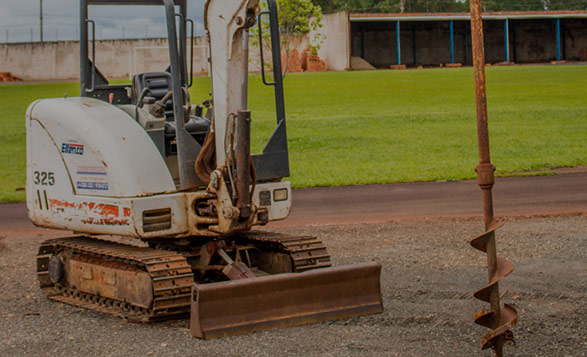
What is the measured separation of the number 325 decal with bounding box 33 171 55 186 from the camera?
27.7ft

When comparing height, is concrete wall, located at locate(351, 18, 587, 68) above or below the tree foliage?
below

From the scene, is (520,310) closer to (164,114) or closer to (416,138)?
(164,114)

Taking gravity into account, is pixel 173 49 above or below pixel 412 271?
above

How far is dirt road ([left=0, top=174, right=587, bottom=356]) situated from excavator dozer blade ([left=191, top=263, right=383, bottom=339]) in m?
0.11

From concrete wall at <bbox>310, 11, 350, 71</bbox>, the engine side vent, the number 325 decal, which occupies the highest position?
concrete wall at <bbox>310, 11, 350, 71</bbox>

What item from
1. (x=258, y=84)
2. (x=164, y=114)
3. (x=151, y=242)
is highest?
(x=258, y=84)

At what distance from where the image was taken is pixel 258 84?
43281mm

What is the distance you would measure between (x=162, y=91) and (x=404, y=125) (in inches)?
765

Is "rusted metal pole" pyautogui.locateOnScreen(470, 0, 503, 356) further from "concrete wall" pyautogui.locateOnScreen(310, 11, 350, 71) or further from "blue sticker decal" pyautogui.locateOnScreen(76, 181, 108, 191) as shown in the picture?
"concrete wall" pyautogui.locateOnScreen(310, 11, 350, 71)

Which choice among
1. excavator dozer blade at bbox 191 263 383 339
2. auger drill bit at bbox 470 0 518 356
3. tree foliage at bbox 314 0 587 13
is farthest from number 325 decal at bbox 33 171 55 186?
tree foliage at bbox 314 0 587 13

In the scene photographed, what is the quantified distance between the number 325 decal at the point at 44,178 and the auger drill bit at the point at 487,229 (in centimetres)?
444

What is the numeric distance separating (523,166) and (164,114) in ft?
40.3

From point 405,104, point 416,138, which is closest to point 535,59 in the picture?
point 405,104

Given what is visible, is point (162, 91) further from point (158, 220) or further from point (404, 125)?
point (404, 125)
